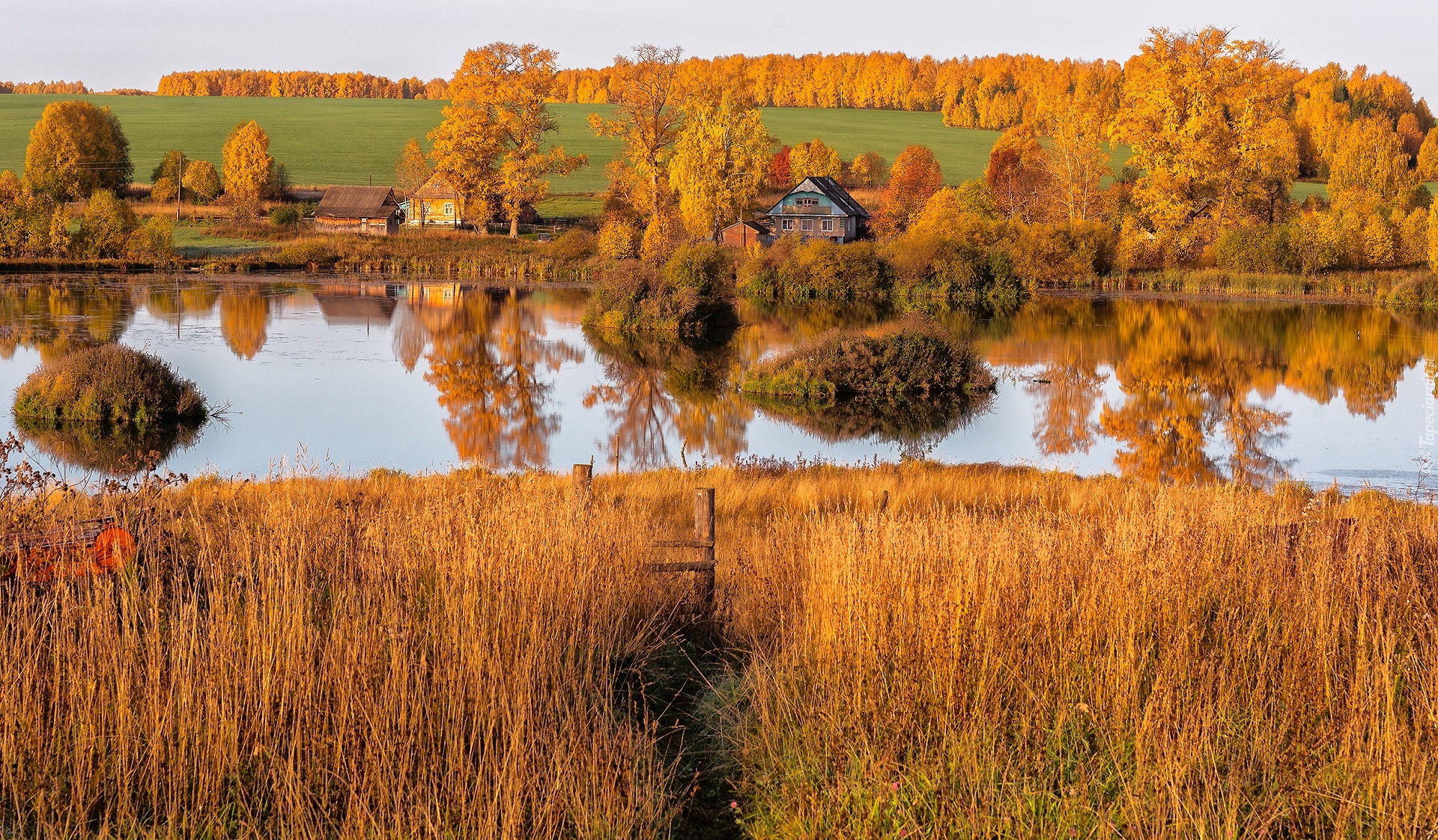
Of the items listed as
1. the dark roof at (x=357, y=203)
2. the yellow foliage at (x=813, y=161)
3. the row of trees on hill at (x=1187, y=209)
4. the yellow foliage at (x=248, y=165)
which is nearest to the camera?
the row of trees on hill at (x=1187, y=209)

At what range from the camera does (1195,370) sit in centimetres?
3116

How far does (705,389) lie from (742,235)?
4353 cm

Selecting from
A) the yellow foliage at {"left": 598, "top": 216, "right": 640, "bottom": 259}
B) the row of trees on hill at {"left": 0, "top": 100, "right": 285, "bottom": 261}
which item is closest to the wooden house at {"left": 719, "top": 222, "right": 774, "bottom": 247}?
the yellow foliage at {"left": 598, "top": 216, "right": 640, "bottom": 259}

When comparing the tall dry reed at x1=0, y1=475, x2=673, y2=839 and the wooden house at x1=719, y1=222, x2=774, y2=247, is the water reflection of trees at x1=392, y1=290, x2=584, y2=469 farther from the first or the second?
the wooden house at x1=719, y1=222, x2=774, y2=247

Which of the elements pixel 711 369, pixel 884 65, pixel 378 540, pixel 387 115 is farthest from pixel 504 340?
pixel 884 65

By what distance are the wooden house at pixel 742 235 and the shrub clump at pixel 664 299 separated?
26957 mm

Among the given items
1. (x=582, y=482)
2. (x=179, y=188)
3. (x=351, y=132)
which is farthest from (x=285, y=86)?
(x=582, y=482)

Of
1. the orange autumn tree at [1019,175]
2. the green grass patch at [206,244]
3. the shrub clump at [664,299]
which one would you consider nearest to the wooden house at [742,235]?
the orange autumn tree at [1019,175]

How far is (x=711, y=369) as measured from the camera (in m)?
31.2

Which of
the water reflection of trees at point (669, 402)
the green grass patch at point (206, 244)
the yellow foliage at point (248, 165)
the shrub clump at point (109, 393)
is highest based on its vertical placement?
the yellow foliage at point (248, 165)

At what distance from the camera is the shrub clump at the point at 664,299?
39.7 m

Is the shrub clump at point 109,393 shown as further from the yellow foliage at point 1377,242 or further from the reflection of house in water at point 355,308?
the yellow foliage at point 1377,242

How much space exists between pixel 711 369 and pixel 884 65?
383 feet

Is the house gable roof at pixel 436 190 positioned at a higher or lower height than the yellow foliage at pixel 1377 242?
higher
